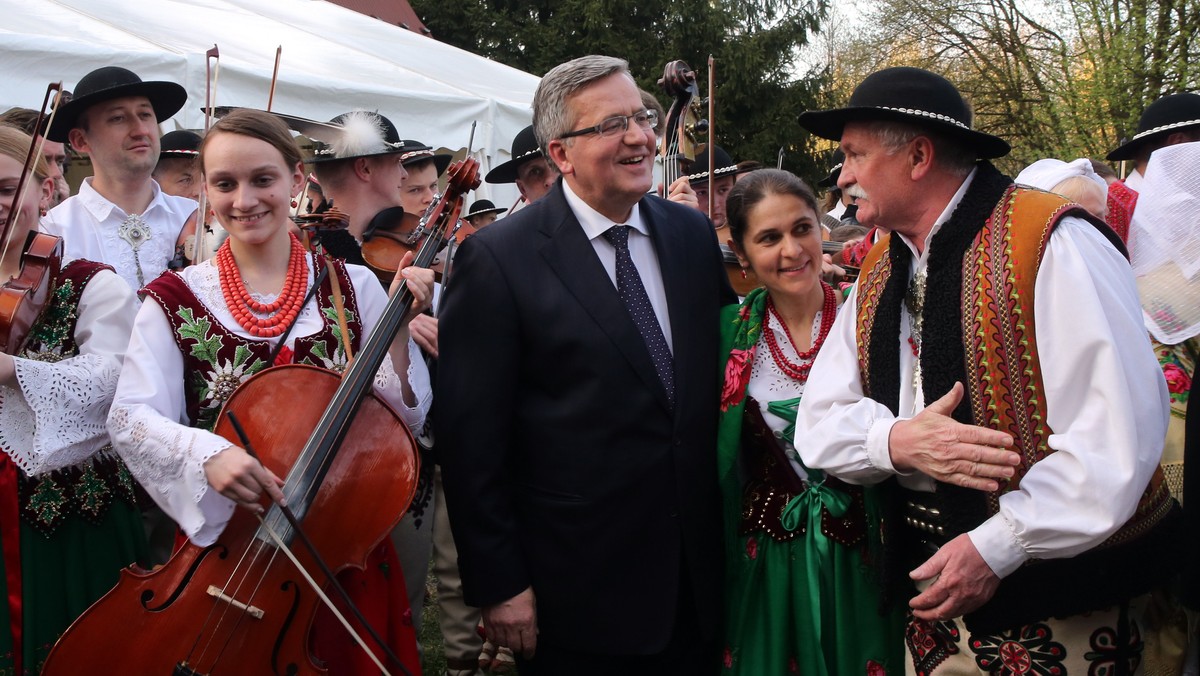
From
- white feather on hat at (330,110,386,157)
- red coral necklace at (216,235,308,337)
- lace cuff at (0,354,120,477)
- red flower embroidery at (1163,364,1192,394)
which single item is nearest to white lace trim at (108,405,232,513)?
lace cuff at (0,354,120,477)

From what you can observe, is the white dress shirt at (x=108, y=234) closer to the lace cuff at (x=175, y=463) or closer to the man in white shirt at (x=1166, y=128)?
the lace cuff at (x=175, y=463)

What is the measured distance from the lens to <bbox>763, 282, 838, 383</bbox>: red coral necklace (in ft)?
9.00

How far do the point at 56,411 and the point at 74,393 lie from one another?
0.20ft

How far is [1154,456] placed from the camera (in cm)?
192

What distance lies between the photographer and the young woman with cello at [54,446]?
257 cm

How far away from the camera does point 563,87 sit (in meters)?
2.68

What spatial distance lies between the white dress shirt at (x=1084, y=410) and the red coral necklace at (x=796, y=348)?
2.63 feet

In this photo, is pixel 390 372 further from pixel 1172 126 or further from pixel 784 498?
pixel 1172 126

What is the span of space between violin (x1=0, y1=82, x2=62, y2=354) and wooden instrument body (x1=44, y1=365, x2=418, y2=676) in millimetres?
640

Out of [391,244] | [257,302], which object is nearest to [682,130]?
[391,244]

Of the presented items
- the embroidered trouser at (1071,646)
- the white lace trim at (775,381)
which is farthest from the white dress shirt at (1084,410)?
the white lace trim at (775,381)

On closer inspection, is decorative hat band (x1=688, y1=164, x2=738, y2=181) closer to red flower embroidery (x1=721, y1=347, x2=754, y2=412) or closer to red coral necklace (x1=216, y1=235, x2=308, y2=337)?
red flower embroidery (x1=721, y1=347, x2=754, y2=412)

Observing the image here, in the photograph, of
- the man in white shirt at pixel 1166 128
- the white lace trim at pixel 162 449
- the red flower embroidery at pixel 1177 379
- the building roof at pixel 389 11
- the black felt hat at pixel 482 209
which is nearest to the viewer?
the white lace trim at pixel 162 449

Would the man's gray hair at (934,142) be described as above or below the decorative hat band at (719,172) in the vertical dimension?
below
